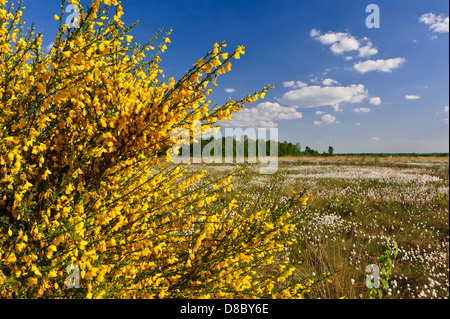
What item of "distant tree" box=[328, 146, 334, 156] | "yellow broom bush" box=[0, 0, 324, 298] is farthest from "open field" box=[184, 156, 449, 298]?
"distant tree" box=[328, 146, 334, 156]

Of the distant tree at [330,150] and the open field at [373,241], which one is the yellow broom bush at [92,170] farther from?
the distant tree at [330,150]

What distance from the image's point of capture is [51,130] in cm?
209

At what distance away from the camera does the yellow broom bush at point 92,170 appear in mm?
1757

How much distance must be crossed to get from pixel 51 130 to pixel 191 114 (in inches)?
45.5

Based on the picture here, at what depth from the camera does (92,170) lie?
2172mm

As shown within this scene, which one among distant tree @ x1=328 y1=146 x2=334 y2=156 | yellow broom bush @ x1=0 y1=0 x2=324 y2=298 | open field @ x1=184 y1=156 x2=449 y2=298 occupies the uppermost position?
distant tree @ x1=328 y1=146 x2=334 y2=156

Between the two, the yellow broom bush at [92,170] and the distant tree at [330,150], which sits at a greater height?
the distant tree at [330,150]

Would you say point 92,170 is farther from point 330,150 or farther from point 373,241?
point 330,150

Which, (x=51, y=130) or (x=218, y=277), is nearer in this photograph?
(x=51, y=130)

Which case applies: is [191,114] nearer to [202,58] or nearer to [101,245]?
[202,58]

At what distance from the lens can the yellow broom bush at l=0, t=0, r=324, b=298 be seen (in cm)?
176

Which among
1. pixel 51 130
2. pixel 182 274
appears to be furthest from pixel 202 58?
pixel 182 274

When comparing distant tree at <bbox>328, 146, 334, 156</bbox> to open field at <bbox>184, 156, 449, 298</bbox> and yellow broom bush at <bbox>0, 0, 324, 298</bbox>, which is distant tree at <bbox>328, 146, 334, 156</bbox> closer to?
open field at <bbox>184, 156, 449, 298</bbox>

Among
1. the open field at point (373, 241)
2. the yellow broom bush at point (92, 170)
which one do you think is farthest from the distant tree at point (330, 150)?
the yellow broom bush at point (92, 170)
